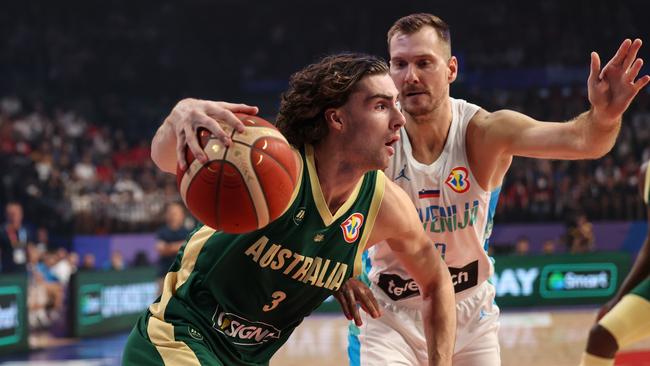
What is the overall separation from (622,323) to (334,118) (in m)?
1.95

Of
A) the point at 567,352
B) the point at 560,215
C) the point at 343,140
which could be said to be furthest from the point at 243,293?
the point at 560,215

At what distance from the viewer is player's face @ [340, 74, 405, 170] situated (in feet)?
10.3

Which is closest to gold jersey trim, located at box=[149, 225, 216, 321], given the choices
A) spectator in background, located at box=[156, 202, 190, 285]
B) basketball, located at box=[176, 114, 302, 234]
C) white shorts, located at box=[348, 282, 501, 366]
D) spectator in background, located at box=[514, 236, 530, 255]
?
basketball, located at box=[176, 114, 302, 234]

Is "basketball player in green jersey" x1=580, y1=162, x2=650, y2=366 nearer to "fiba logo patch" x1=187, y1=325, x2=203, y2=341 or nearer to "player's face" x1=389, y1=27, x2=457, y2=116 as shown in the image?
"player's face" x1=389, y1=27, x2=457, y2=116

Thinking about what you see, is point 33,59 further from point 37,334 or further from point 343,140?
point 343,140

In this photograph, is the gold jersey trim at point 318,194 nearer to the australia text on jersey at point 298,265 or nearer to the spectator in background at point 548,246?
the australia text on jersey at point 298,265

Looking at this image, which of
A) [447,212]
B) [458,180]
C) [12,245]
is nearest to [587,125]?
[458,180]

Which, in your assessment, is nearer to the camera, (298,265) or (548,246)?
(298,265)

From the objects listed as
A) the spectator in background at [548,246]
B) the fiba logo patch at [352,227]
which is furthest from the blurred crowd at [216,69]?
the fiba logo patch at [352,227]

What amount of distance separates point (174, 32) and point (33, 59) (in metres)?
3.87

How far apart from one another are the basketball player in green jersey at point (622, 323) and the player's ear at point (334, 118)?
73.1 inches

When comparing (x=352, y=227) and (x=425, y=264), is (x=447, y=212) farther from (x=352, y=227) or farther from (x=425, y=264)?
(x=352, y=227)

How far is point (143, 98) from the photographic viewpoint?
22922mm

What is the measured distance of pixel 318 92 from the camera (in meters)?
3.16
